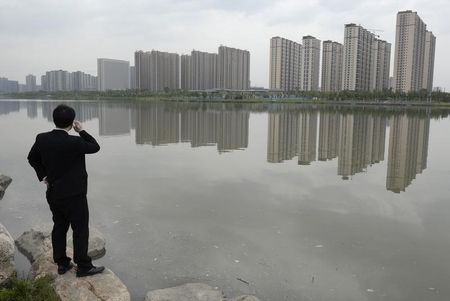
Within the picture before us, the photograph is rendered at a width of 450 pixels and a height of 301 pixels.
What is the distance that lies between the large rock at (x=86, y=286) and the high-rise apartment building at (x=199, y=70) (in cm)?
16458

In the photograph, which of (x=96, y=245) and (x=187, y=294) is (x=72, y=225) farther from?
(x=96, y=245)

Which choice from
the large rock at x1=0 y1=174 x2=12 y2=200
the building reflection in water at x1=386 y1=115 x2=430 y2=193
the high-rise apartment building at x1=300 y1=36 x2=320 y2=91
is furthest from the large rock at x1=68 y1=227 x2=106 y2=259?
the high-rise apartment building at x1=300 y1=36 x2=320 y2=91

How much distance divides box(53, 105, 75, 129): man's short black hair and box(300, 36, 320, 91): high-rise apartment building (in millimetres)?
152896

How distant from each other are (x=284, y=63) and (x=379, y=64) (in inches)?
1218

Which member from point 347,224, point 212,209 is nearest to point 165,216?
point 212,209

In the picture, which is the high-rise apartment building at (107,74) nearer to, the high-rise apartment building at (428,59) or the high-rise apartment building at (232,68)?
the high-rise apartment building at (232,68)

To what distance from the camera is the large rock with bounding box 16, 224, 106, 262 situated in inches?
214

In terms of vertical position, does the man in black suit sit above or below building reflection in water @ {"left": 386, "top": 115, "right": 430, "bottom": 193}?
above

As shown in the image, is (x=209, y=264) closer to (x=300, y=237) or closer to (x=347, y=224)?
(x=300, y=237)

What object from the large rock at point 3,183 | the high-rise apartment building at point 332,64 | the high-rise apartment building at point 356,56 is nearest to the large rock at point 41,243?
the large rock at point 3,183

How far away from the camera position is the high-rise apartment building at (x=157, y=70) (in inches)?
6363

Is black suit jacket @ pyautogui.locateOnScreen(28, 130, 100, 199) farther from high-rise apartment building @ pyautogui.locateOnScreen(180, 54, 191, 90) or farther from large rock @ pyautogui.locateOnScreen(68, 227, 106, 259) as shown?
high-rise apartment building @ pyautogui.locateOnScreen(180, 54, 191, 90)

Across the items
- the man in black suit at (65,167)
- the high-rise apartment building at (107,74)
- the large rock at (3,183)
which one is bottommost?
the large rock at (3,183)

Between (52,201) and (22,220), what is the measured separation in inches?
142
